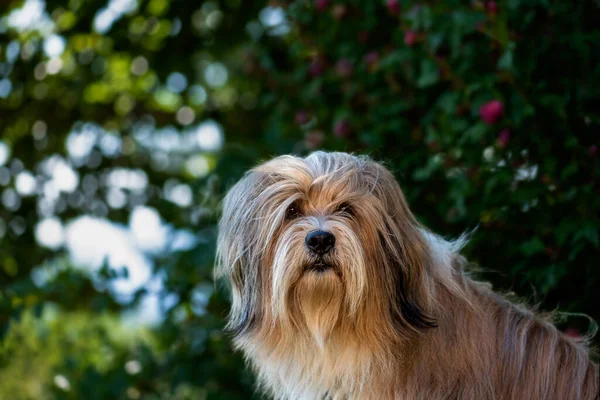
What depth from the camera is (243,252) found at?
3.32 m

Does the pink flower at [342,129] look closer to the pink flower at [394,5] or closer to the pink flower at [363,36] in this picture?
the pink flower at [363,36]

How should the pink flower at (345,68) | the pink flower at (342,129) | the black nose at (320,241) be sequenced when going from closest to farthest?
the black nose at (320,241)
the pink flower at (342,129)
the pink flower at (345,68)

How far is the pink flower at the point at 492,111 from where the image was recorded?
400 cm

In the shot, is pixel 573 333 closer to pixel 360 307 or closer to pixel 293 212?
pixel 360 307

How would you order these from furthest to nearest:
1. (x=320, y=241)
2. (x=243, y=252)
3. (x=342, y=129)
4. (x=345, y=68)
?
(x=345, y=68) → (x=342, y=129) → (x=243, y=252) → (x=320, y=241)

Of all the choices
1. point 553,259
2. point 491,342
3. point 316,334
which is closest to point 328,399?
point 316,334

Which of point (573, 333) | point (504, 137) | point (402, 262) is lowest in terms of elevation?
point (573, 333)

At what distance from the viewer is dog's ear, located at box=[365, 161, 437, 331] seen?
3.23 m

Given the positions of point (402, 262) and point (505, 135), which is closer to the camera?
point (402, 262)

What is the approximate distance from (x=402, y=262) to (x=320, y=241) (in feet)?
1.09

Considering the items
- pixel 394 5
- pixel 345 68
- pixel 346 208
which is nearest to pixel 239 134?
pixel 345 68

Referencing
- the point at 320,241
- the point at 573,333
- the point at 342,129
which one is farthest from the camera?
the point at 342,129

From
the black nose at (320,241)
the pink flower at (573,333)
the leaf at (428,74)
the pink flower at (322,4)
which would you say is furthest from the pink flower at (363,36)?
the black nose at (320,241)

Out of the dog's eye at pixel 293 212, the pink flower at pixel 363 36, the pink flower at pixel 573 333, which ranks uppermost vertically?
the pink flower at pixel 363 36
